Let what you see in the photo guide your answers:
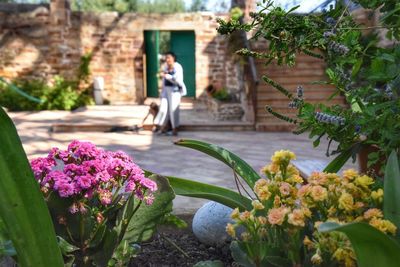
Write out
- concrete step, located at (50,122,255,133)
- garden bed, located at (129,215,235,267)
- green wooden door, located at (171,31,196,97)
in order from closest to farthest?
garden bed, located at (129,215,235,267)
concrete step, located at (50,122,255,133)
green wooden door, located at (171,31,196,97)

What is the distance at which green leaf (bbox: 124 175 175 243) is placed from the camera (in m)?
1.72

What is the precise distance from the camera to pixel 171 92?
8.05 metres

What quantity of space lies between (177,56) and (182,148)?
25.4 ft

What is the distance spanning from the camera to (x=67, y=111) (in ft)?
36.9

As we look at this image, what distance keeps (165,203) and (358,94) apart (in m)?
0.73

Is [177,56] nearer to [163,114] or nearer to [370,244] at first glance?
[163,114]

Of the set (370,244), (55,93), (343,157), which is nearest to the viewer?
(370,244)

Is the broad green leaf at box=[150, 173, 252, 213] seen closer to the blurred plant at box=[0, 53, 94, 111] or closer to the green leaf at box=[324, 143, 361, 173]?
the green leaf at box=[324, 143, 361, 173]

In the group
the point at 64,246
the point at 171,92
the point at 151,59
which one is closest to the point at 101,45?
the point at 151,59

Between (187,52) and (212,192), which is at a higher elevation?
(187,52)

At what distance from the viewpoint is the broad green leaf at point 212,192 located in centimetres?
170

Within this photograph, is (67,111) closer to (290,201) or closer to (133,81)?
(133,81)

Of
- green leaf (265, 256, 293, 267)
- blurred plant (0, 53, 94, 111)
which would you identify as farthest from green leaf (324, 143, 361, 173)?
blurred plant (0, 53, 94, 111)

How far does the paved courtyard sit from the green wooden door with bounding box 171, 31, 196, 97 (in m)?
5.30
